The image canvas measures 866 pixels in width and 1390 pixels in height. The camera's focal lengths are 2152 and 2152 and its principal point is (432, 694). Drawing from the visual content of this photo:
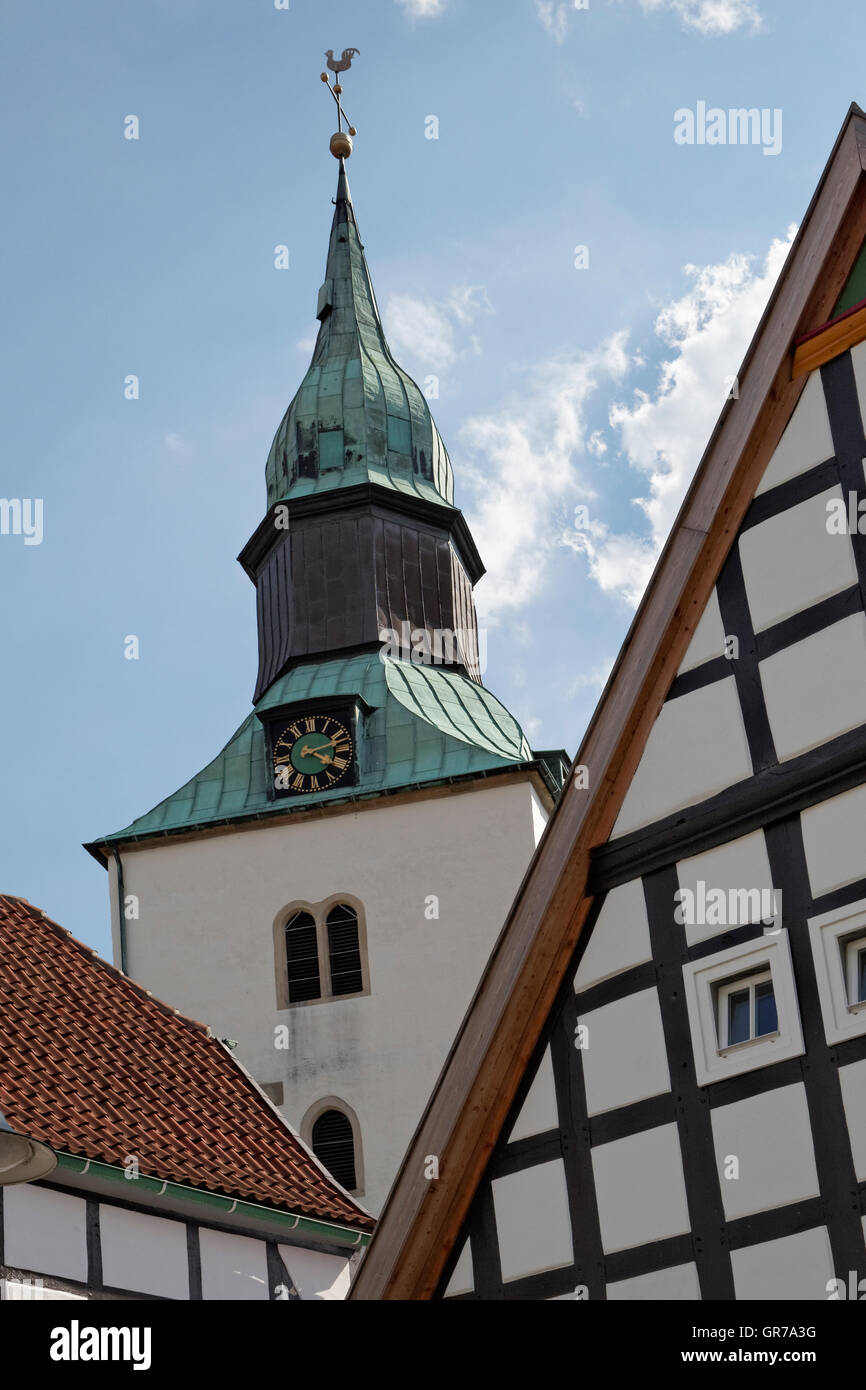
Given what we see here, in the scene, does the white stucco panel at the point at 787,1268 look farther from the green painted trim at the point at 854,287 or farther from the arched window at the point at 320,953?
the arched window at the point at 320,953

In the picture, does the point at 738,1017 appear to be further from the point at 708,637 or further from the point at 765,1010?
the point at 708,637

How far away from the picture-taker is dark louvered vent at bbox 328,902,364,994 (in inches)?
1214

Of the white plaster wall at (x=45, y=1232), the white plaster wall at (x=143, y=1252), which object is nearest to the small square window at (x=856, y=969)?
the white plaster wall at (x=45, y=1232)

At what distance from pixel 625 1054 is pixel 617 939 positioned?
0.69m

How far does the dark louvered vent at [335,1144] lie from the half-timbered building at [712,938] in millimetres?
16809

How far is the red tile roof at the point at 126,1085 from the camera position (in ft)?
53.2

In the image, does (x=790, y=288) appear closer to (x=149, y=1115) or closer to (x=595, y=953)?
(x=595, y=953)

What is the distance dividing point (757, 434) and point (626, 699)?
1.72m

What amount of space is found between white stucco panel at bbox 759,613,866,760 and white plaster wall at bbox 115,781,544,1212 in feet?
59.2

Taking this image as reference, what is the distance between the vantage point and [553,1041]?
12477 mm

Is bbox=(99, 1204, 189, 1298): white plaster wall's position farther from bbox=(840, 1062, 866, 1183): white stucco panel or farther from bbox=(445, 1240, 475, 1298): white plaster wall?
bbox=(840, 1062, 866, 1183): white stucco panel

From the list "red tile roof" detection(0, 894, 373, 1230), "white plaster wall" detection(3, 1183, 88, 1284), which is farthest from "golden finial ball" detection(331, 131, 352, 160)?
"white plaster wall" detection(3, 1183, 88, 1284)

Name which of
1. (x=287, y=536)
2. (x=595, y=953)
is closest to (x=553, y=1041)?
(x=595, y=953)
